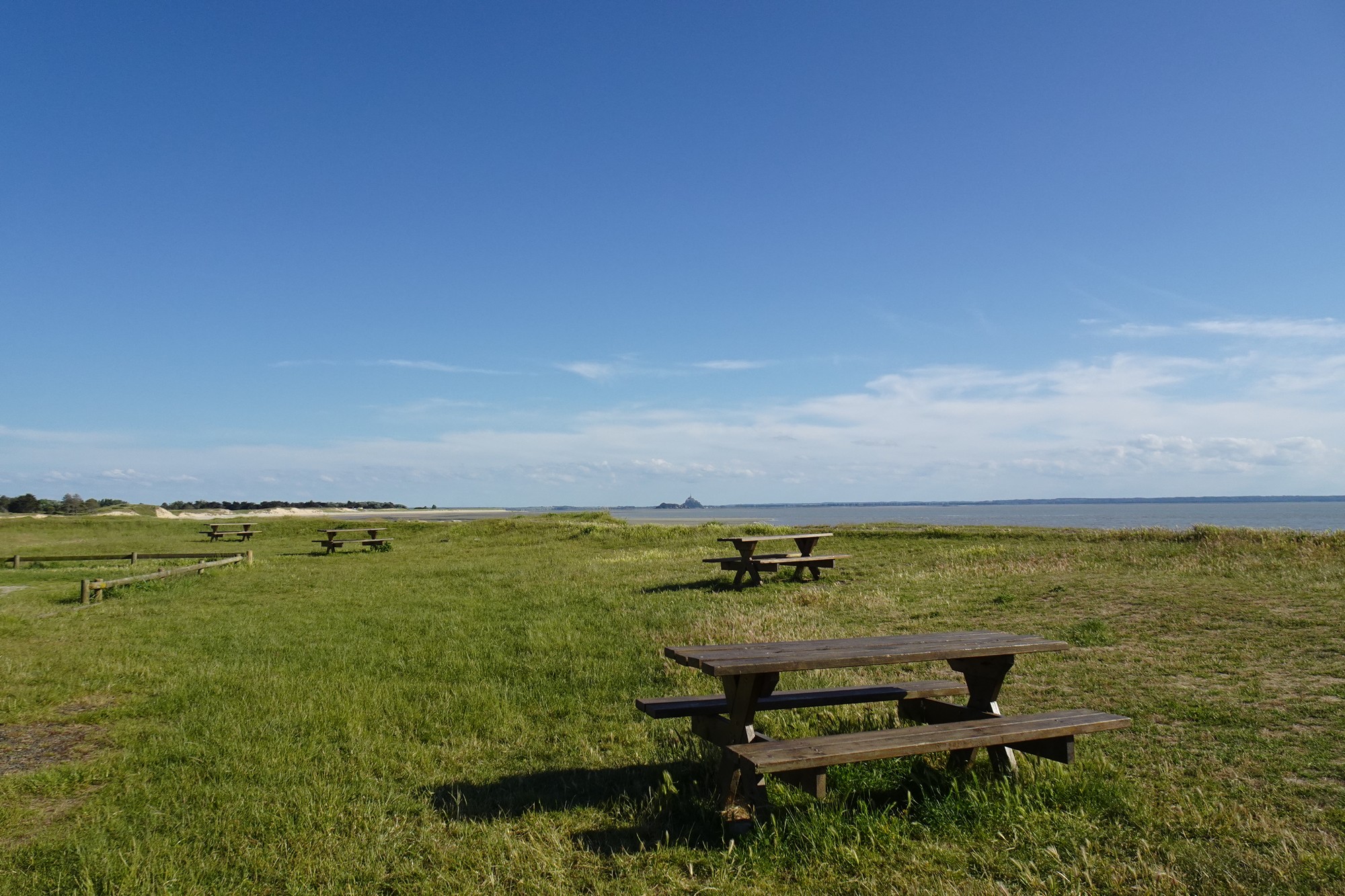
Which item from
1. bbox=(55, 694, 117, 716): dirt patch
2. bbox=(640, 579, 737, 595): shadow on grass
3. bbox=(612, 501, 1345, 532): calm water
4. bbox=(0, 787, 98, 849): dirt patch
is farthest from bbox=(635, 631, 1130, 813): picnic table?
bbox=(612, 501, 1345, 532): calm water

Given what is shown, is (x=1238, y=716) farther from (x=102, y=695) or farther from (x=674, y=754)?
(x=102, y=695)

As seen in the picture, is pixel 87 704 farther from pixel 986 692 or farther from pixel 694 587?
pixel 694 587

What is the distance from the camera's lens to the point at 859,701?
5043 millimetres

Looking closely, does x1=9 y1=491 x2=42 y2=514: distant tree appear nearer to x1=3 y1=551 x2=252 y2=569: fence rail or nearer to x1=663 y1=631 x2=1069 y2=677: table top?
x1=3 y1=551 x2=252 y2=569: fence rail

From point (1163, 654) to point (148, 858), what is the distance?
871 cm

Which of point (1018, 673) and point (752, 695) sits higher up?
point (752, 695)

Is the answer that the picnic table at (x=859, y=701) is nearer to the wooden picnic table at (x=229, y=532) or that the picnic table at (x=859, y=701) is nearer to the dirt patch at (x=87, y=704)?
the dirt patch at (x=87, y=704)

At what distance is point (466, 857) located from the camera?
3727 millimetres

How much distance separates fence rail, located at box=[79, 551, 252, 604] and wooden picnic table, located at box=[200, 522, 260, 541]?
1692cm

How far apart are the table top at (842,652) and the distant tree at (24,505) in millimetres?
93100

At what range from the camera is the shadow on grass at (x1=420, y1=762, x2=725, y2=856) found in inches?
156

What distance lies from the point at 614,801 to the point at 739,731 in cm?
85

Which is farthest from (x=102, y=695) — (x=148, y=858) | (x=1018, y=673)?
(x=1018, y=673)

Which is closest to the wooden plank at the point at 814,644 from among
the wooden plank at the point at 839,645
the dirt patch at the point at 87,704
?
the wooden plank at the point at 839,645
